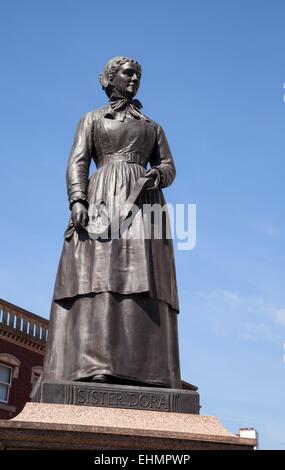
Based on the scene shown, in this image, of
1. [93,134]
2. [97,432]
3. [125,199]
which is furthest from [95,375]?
[93,134]

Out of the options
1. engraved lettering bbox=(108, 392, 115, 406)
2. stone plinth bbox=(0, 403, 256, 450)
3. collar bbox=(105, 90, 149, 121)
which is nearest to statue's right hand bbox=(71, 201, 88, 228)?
collar bbox=(105, 90, 149, 121)

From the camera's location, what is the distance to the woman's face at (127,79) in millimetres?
9742

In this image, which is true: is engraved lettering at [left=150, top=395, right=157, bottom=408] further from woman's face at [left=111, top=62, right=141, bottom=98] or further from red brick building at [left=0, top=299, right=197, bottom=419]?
red brick building at [left=0, top=299, right=197, bottom=419]

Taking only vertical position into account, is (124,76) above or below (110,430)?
above

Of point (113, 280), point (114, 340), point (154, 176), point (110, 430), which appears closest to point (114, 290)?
point (113, 280)

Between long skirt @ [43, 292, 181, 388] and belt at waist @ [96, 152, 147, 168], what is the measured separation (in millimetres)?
1684

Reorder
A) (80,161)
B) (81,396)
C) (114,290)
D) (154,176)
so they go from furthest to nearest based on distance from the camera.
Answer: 1. (80,161)
2. (154,176)
3. (114,290)
4. (81,396)

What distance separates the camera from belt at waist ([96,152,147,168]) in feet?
30.9

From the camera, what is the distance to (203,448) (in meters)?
7.14

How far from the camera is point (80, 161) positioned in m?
9.41

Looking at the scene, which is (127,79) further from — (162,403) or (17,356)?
(17,356)

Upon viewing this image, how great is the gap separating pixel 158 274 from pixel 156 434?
88.1 inches

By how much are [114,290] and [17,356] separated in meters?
28.6
